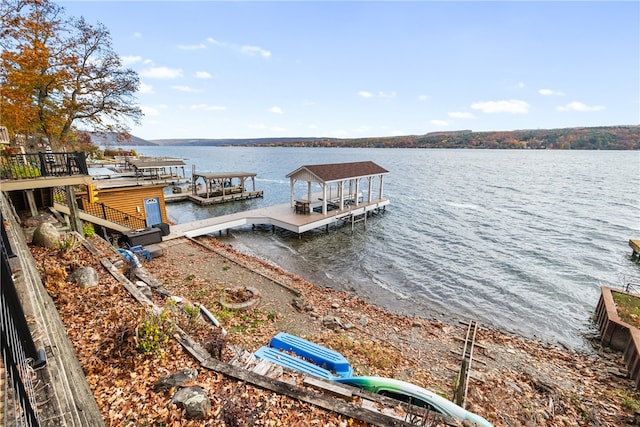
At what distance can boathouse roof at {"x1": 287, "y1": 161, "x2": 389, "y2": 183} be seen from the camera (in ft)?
74.2

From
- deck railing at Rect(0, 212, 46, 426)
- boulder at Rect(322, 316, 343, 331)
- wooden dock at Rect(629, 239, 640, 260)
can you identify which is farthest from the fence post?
wooden dock at Rect(629, 239, 640, 260)

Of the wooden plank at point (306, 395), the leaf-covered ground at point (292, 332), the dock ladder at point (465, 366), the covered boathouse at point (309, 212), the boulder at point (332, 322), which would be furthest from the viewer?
the covered boathouse at point (309, 212)

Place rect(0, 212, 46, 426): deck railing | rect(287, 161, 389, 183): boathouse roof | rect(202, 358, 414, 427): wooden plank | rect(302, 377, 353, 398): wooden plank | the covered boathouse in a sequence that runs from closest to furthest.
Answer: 1. rect(0, 212, 46, 426): deck railing
2. rect(202, 358, 414, 427): wooden plank
3. rect(302, 377, 353, 398): wooden plank
4. the covered boathouse
5. rect(287, 161, 389, 183): boathouse roof

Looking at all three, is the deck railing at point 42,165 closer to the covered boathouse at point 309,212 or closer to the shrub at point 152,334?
the covered boathouse at point 309,212

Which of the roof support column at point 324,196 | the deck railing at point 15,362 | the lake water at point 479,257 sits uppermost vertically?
the deck railing at point 15,362

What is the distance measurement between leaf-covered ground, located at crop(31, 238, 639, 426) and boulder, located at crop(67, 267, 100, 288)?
0.15m

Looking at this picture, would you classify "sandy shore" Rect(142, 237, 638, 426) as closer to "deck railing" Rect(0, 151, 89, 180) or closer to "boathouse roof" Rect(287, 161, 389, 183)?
"deck railing" Rect(0, 151, 89, 180)

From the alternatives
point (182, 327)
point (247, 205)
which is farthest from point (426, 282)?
point (247, 205)

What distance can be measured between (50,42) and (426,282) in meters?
23.6

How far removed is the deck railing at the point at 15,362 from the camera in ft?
6.79

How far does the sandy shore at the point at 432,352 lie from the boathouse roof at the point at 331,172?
1114cm

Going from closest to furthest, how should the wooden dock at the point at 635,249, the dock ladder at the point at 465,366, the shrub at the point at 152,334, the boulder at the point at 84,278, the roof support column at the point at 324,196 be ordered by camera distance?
1. the shrub at the point at 152,334
2. the boulder at the point at 84,278
3. the dock ladder at the point at 465,366
4. the wooden dock at the point at 635,249
5. the roof support column at the point at 324,196

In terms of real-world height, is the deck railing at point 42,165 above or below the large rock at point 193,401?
above

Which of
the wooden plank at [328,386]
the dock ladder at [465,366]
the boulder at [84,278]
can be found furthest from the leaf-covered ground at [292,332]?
the wooden plank at [328,386]
